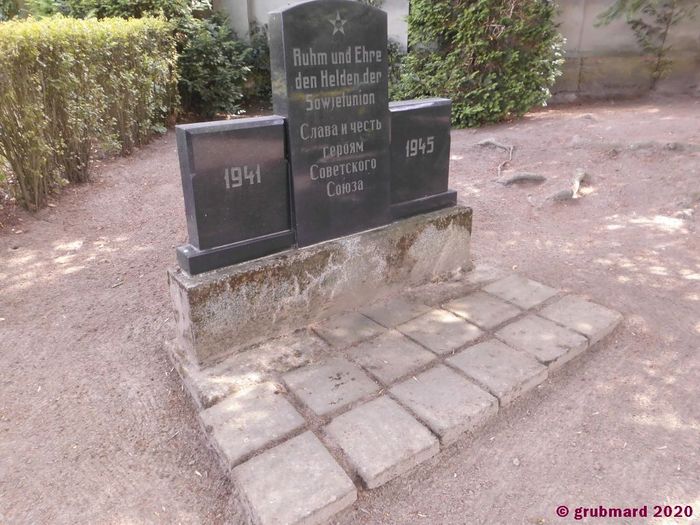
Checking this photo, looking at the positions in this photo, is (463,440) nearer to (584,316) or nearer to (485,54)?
(584,316)

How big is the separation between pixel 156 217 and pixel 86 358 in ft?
8.37

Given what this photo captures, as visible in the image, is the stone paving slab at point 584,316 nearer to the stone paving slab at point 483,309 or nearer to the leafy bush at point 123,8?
the stone paving slab at point 483,309

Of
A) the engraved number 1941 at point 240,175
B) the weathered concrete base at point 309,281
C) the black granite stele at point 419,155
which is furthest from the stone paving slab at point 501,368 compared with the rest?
the engraved number 1941 at point 240,175

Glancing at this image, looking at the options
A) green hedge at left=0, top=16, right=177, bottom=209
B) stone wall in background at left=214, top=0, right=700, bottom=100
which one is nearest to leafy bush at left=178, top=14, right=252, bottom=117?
stone wall in background at left=214, top=0, right=700, bottom=100

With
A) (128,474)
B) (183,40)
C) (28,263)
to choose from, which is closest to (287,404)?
(128,474)

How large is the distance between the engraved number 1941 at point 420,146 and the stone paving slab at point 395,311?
3.08 ft

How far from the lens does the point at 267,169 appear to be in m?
2.77

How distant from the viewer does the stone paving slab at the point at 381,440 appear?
2.12m

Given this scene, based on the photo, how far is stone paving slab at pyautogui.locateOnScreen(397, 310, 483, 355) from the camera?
2.90m

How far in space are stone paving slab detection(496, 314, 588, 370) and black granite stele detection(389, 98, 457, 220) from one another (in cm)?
98

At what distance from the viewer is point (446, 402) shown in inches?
96.6

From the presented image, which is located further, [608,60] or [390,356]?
[608,60]

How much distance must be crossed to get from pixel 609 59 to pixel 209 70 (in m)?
7.36

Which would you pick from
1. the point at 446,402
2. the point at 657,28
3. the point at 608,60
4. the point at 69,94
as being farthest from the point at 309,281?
the point at 657,28
